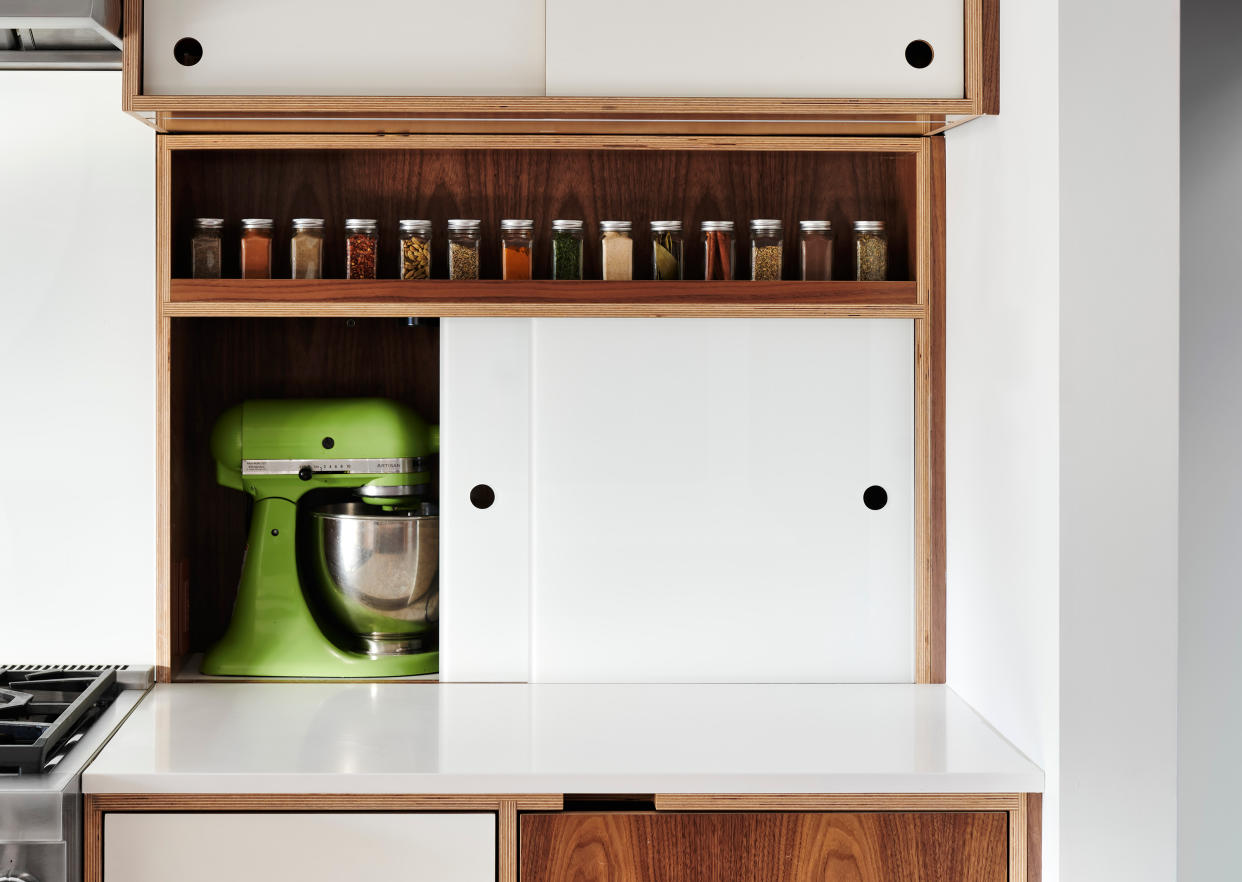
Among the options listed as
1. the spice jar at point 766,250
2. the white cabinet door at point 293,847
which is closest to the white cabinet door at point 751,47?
the spice jar at point 766,250

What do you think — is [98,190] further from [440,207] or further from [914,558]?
[914,558]

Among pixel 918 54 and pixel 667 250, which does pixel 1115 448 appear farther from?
pixel 667 250

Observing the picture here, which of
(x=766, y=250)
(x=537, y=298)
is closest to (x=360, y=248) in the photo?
(x=537, y=298)

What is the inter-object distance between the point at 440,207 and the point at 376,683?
0.83m

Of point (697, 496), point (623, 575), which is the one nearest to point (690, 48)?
point (697, 496)

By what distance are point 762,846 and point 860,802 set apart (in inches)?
5.6

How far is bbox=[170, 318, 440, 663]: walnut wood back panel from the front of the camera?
2025mm

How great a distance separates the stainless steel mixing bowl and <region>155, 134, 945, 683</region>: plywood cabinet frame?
0.26 m

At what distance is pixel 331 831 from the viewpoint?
1.46m

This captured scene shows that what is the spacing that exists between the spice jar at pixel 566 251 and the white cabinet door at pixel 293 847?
873mm

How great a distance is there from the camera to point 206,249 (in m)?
1.87

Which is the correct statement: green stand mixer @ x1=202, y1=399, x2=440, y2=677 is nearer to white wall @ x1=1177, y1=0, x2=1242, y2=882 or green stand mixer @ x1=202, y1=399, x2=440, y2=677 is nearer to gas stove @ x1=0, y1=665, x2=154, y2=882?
gas stove @ x1=0, y1=665, x2=154, y2=882

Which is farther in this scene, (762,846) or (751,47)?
(751,47)

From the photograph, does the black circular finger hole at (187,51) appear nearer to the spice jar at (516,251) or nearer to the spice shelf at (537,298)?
the spice shelf at (537,298)
